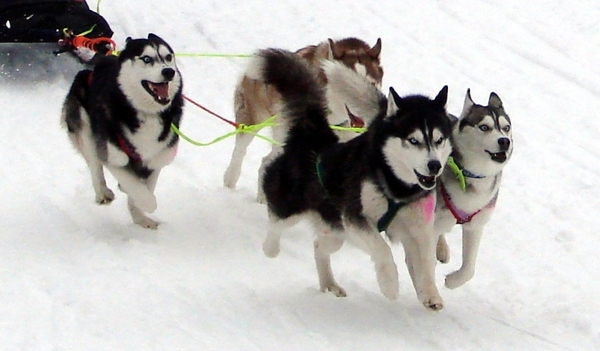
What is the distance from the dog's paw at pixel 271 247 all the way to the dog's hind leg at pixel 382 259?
0.73m

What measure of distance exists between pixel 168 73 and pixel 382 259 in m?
1.62

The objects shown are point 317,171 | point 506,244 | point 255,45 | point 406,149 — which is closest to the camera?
point 406,149

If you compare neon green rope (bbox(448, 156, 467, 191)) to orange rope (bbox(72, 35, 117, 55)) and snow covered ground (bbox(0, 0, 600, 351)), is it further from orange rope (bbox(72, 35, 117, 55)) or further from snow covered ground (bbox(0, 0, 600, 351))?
orange rope (bbox(72, 35, 117, 55))

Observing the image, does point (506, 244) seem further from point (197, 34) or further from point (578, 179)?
point (197, 34)

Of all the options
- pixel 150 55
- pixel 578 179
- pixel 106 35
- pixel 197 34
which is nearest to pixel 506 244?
pixel 578 179

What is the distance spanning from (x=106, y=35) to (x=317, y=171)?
4.01m

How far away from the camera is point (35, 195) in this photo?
16.5ft

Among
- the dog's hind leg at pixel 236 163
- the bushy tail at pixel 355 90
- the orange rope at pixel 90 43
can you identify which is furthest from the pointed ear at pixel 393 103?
the orange rope at pixel 90 43

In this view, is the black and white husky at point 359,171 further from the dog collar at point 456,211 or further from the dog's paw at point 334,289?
the dog collar at point 456,211

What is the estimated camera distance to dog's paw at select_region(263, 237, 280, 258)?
A: 13.9ft

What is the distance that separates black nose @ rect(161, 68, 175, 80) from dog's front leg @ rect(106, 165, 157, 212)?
2.19 feet

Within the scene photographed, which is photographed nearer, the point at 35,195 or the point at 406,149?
the point at 406,149

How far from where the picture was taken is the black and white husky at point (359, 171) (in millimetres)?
3393

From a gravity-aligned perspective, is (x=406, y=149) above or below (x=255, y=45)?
above
